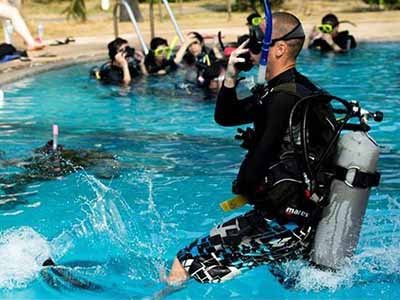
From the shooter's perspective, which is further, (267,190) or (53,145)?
(53,145)

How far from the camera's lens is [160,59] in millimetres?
13180

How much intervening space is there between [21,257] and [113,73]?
8.02 m

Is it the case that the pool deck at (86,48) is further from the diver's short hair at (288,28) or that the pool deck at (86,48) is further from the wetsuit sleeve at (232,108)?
the diver's short hair at (288,28)

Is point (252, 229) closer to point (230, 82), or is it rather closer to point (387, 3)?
point (230, 82)

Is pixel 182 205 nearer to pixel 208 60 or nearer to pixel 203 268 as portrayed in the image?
pixel 203 268

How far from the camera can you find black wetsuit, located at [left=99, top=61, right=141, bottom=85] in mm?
12531

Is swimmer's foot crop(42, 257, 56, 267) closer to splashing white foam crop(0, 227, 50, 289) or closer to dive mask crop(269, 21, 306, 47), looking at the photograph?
splashing white foam crop(0, 227, 50, 289)

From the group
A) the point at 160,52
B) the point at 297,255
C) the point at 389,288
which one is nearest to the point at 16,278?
the point at 297,255

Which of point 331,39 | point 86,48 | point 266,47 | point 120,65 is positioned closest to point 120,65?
point 120,65

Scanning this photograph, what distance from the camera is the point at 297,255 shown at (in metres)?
3.90

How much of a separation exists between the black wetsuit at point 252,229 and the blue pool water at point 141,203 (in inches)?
11.2

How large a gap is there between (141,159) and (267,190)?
412 cm

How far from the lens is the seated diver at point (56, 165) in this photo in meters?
6.88

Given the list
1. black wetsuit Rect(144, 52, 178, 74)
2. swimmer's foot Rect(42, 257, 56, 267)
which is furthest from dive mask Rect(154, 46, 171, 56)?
swimmer's foot Rect(42, 257, 56, 267)
